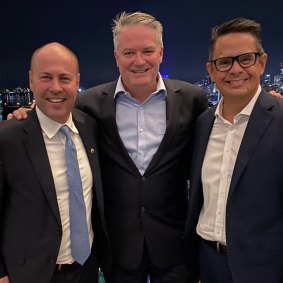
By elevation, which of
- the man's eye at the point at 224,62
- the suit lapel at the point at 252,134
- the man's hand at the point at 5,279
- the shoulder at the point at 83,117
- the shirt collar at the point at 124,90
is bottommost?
the man's hand at the point at 5,279

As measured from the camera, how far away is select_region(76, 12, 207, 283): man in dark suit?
6.16 ft

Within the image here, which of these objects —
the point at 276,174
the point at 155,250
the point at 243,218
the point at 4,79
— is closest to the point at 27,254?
the point at 155,250

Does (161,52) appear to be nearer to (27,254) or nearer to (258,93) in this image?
(258,93)

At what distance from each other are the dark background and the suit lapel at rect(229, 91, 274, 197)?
4.85 metres

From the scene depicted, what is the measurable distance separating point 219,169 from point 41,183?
825 mm

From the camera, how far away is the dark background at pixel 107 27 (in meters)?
6.42

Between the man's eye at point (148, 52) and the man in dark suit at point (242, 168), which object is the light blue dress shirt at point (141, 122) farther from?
the man in dark suit at point (242, 168)

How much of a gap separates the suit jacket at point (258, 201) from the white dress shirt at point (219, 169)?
5cm

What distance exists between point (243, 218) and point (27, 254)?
0.99 meters

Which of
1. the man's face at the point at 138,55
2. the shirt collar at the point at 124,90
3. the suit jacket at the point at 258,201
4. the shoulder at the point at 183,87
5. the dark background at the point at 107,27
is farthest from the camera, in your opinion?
the dark background at the point at 107,27

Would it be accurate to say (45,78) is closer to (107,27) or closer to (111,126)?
(111,126)

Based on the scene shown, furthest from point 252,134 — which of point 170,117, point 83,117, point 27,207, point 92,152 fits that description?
point 27,207

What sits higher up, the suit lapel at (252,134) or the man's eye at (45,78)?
the man's eye at (45,78)

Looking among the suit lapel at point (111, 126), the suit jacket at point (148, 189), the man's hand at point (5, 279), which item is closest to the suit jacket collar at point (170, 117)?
the suit jacket at point (148, 189)
